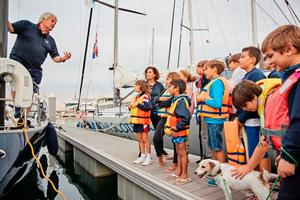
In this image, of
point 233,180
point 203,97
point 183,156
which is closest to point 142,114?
point 183,156

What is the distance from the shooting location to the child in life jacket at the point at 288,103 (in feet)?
4.24

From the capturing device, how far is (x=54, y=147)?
16.1ft

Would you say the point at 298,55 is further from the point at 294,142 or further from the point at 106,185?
the point at 106,185

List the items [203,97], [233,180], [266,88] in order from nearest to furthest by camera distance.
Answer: [266,88]
[233,180]
[203,97]

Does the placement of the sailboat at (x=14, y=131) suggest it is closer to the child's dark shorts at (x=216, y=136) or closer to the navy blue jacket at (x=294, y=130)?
the child's dark shorts at (x=216, y=136)

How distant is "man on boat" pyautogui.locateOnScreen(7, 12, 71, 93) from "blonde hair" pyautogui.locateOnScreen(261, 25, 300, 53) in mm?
4032

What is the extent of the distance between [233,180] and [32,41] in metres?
3.91

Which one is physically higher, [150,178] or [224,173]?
[224,173]

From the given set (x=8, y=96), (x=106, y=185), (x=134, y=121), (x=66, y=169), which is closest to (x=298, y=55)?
(x=134, y=121)

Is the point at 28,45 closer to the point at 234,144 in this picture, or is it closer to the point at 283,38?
the point at 234,144

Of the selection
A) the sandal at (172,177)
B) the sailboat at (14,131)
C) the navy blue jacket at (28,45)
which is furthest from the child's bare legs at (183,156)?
the navy blue jacket at (28,45)

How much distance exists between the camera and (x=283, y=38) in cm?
141

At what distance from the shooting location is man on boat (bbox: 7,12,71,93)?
4521 mm

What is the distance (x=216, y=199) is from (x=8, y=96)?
3.21m
